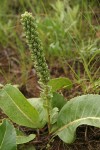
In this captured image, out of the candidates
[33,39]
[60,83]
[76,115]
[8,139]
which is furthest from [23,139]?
[33,39]

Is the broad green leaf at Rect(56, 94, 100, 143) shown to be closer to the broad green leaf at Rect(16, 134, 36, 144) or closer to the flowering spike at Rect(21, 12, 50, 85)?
the broad green leaf at Rect(16, 134, 36, 144)

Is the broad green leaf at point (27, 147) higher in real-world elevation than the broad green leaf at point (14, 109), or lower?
lower

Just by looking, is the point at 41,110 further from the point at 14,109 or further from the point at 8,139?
the point at 8,139

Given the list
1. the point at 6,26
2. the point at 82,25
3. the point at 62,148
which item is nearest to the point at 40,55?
the point at 62,148

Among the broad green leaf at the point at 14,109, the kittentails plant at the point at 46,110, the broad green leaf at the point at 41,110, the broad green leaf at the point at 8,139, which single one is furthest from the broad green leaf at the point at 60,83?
the broad green leaf at the point at 8,139

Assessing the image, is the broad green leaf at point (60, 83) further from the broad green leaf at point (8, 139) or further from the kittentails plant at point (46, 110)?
the broad green leaf at point (8, 139)

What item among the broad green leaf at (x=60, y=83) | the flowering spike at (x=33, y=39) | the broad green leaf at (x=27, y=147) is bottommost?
the broad green leaf at (x=27, y=147)

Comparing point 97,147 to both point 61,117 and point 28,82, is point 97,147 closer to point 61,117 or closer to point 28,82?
point 61,117

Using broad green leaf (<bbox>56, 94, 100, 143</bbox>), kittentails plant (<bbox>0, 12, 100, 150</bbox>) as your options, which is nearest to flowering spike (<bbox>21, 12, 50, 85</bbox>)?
kittentails plant (<bbox>0, 12, 100, 150</bbox>)
